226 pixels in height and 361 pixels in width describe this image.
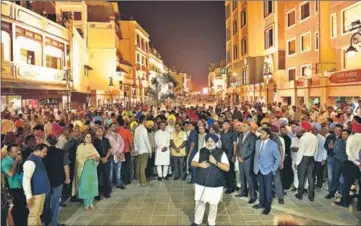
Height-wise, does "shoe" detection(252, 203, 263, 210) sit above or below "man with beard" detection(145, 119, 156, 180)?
below

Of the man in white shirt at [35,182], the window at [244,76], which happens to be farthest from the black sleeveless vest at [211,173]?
the window at [244,76]

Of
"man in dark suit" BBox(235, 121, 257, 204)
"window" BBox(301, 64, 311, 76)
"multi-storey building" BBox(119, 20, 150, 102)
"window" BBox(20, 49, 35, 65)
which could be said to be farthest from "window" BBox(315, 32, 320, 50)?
"multi-storey building" BBox(119, 20, 150, 102)

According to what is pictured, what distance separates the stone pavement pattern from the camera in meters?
6.64

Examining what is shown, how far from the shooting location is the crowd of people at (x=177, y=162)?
581cm

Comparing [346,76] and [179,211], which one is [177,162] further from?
[346,76]

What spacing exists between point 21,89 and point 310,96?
1877 cm

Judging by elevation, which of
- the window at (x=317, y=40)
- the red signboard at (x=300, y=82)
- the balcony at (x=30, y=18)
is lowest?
the red signboard at (x=300, y=82)

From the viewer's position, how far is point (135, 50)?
160ft

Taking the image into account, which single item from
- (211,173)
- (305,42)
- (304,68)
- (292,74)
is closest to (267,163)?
(211,173)

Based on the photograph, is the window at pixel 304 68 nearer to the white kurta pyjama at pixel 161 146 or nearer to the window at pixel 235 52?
the window at pixel 235 52

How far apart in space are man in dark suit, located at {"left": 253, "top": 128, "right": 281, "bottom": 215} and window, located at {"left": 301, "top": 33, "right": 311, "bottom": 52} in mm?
21031

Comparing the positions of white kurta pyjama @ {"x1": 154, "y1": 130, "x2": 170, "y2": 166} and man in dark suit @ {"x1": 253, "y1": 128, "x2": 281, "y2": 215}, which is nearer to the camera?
man in dark suit @ {"x1": 253, "y1": 128, "x2": 281, "y2": 215}

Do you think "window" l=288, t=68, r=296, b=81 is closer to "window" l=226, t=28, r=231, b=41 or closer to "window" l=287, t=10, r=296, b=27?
"window" l=287, t=10, r=296, b=27

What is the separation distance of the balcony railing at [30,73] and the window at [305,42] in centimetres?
1910
